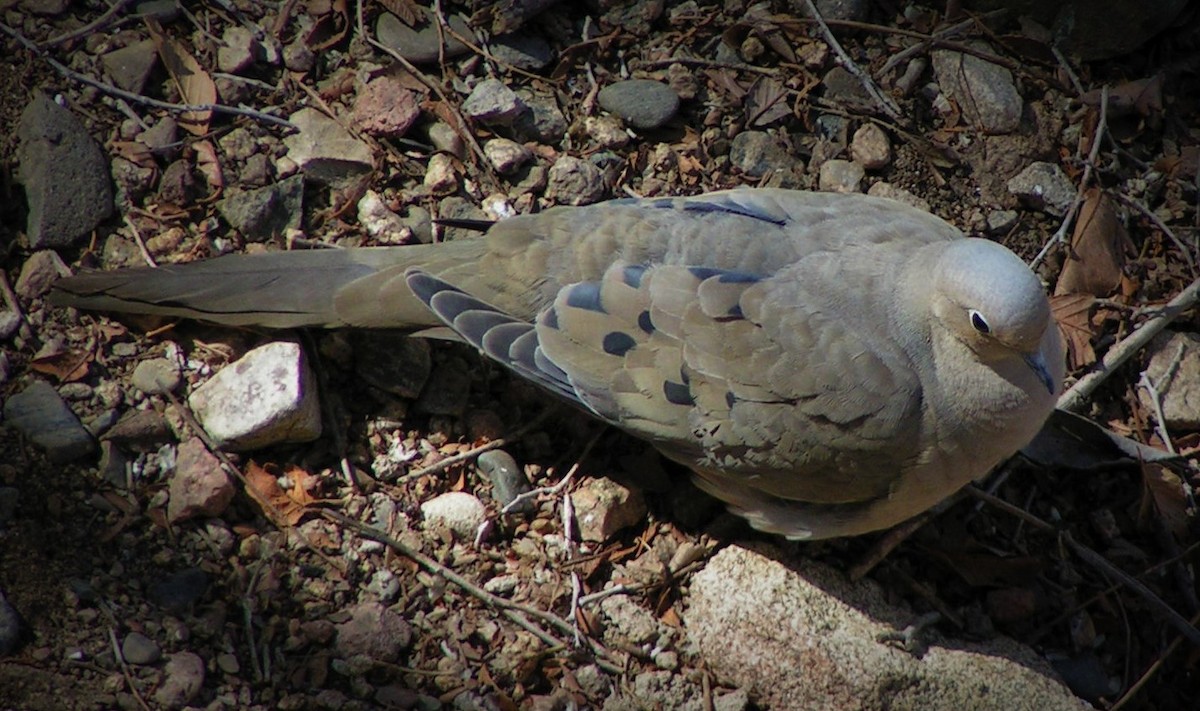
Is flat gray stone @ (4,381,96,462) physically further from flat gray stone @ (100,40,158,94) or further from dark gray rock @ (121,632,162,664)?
flat gray stone @ (100,40,158,94)

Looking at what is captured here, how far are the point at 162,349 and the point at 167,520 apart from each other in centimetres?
63

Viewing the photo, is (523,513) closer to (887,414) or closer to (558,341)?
(558,341)

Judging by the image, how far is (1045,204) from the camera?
439 cm

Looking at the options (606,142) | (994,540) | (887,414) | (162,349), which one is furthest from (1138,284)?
(162,349)

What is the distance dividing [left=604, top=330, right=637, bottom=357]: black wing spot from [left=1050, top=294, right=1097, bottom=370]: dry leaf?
6.05 feet

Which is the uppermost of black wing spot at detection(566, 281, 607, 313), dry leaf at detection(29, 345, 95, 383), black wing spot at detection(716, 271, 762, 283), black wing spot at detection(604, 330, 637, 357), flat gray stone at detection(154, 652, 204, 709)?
black wing spot at detection(716, 271, 762, 283)

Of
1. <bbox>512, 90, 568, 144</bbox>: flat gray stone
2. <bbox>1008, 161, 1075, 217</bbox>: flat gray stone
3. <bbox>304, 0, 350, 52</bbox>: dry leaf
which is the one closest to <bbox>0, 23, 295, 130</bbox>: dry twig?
<bbox>304, 0, 350, 52</bbox>: dry leaf

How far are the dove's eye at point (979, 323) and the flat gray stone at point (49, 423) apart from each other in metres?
2.80

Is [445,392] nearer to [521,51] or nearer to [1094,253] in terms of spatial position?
[521,51]

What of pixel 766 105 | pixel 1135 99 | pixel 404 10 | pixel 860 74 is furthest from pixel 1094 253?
pixel 404 10

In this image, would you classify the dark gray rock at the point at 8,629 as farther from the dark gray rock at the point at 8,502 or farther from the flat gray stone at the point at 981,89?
the flat gray stone at the point at 981,89

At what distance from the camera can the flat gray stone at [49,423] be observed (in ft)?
11.1

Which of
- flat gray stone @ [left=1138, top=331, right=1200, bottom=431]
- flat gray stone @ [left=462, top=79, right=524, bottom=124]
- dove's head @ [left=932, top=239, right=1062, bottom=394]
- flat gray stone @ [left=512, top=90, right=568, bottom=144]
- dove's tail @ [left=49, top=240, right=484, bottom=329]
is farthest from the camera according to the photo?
flat gray stone @ [left=512, top=90, right=568, bottom=144]

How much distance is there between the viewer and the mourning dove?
328 centimetres
